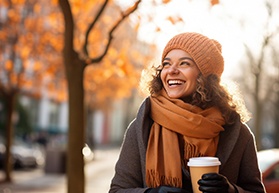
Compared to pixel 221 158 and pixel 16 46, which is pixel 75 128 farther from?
pixel 16 46

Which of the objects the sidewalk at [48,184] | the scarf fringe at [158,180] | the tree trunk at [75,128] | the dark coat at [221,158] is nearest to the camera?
the scarf fringe at [158,180]

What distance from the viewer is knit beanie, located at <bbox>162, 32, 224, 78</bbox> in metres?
2.92

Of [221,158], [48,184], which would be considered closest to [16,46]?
[48,184]

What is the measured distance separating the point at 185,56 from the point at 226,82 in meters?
0.36

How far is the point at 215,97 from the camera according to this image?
117 inches

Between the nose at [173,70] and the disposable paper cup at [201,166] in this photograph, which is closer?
the disposable paper cup at [201,166]

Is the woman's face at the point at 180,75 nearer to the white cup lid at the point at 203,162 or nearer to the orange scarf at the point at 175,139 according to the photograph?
the orange scarf at the point at 175,139

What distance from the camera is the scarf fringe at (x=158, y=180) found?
2693 mm

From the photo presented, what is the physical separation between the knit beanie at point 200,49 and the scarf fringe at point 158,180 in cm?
64

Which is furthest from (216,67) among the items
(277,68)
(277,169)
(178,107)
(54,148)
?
(277,68)

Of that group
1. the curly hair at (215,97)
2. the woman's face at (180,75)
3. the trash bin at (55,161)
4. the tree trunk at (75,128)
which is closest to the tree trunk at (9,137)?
the trash bin at (55,161)

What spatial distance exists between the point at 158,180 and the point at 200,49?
757mm

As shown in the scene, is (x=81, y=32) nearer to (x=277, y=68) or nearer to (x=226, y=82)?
(x=277, y=68)

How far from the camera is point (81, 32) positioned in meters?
19.2
